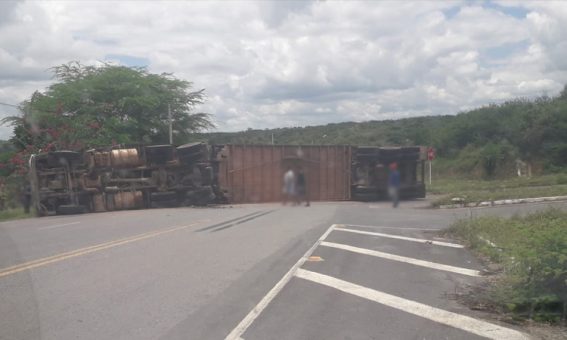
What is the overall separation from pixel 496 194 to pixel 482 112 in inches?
83.3

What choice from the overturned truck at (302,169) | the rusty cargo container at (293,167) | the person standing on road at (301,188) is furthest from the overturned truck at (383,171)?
the person standing on road at (301,188)

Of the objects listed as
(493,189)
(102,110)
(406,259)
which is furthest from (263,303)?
(102,110)

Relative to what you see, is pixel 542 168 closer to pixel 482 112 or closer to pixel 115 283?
pixel 482 112

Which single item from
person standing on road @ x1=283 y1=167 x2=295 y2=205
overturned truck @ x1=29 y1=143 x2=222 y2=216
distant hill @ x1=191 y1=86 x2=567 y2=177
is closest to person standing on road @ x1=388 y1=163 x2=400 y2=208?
person standing on road @ x1=283 y1=167 x2=295 y2=205

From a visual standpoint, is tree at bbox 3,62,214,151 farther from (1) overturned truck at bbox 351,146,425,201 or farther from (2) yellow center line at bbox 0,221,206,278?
(1) overturned truck at bbox 351,146,425,201

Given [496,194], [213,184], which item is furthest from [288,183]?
[496,194]

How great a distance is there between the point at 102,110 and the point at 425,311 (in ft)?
109

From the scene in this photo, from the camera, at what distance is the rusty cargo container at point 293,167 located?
6.66 m

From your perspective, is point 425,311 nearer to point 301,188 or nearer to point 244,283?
point 301,188

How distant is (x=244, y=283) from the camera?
365 inches

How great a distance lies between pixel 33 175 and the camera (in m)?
25.6

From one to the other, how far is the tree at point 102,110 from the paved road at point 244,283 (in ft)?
67.5

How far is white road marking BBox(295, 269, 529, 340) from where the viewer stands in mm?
6809

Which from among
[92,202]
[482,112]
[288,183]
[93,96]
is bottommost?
[92,202]
